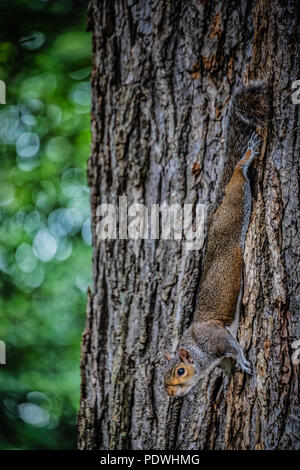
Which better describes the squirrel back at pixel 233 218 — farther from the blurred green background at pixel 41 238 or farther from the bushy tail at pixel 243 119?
the blurred green background at pixel 41 238

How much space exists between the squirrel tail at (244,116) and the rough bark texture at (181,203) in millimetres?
22

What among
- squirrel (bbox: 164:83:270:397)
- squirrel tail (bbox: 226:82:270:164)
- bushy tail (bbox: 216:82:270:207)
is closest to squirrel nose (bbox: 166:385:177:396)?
squirrel (bbox: 164:83:270:397)

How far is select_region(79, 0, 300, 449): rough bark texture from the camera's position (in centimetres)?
85

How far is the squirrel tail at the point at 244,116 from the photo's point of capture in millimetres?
873

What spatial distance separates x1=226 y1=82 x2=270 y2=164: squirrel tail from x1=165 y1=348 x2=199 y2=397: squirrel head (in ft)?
1.70

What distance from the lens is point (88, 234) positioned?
162 centimetres

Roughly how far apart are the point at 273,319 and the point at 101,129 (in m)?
0.69

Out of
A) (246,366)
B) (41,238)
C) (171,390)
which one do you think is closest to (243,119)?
(246,366)

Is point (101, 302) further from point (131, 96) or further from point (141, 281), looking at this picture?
point (131, 96)

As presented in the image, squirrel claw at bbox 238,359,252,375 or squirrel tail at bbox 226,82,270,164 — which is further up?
squirrel tail at bbox 226,82,270,164

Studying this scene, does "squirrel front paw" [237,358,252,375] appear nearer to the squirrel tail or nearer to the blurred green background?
the squirrel tail

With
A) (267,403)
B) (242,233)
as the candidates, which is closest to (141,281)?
(242,233)

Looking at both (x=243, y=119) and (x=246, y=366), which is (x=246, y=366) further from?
(x=243, y=119)

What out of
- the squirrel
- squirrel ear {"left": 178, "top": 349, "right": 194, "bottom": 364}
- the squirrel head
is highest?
the squirrel
